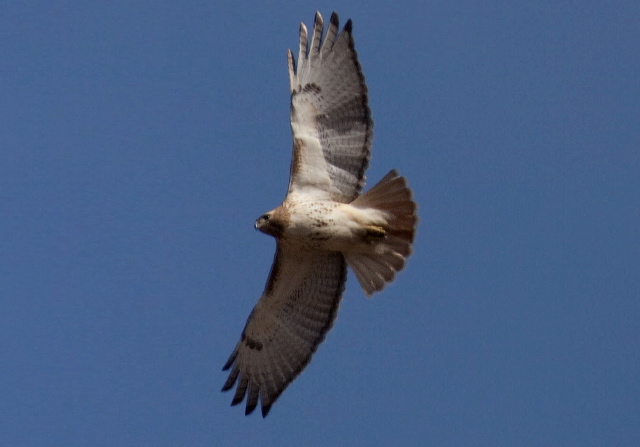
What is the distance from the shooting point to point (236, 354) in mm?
11695

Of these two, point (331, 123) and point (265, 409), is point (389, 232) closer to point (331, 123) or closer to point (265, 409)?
point (331, 123)

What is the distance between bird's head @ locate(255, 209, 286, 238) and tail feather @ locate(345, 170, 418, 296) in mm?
708

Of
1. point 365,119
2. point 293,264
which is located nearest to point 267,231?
point 293,264

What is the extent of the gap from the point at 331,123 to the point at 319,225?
39.6 inches

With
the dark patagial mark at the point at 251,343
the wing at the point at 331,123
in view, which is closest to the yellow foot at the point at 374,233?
the wing at the point at 331,123

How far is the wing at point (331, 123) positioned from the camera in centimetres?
1093

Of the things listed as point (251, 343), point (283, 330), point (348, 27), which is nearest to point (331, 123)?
point (348, 27)

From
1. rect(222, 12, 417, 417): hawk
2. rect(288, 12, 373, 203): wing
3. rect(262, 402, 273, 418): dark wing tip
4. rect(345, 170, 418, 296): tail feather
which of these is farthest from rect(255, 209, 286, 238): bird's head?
rect(262, 402, 273, 418): dark wing tip

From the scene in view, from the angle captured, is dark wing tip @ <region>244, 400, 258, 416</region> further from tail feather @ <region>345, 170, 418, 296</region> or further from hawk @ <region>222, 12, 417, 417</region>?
tail feather @ <region>345, 170, 418, 296</region>

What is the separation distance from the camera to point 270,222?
34.6 feet

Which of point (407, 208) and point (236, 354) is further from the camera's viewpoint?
point (236, 354)

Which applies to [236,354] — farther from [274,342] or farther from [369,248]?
[369,248]

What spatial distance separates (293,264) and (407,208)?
1.33 m

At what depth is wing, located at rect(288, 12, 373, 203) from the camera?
10.9m
